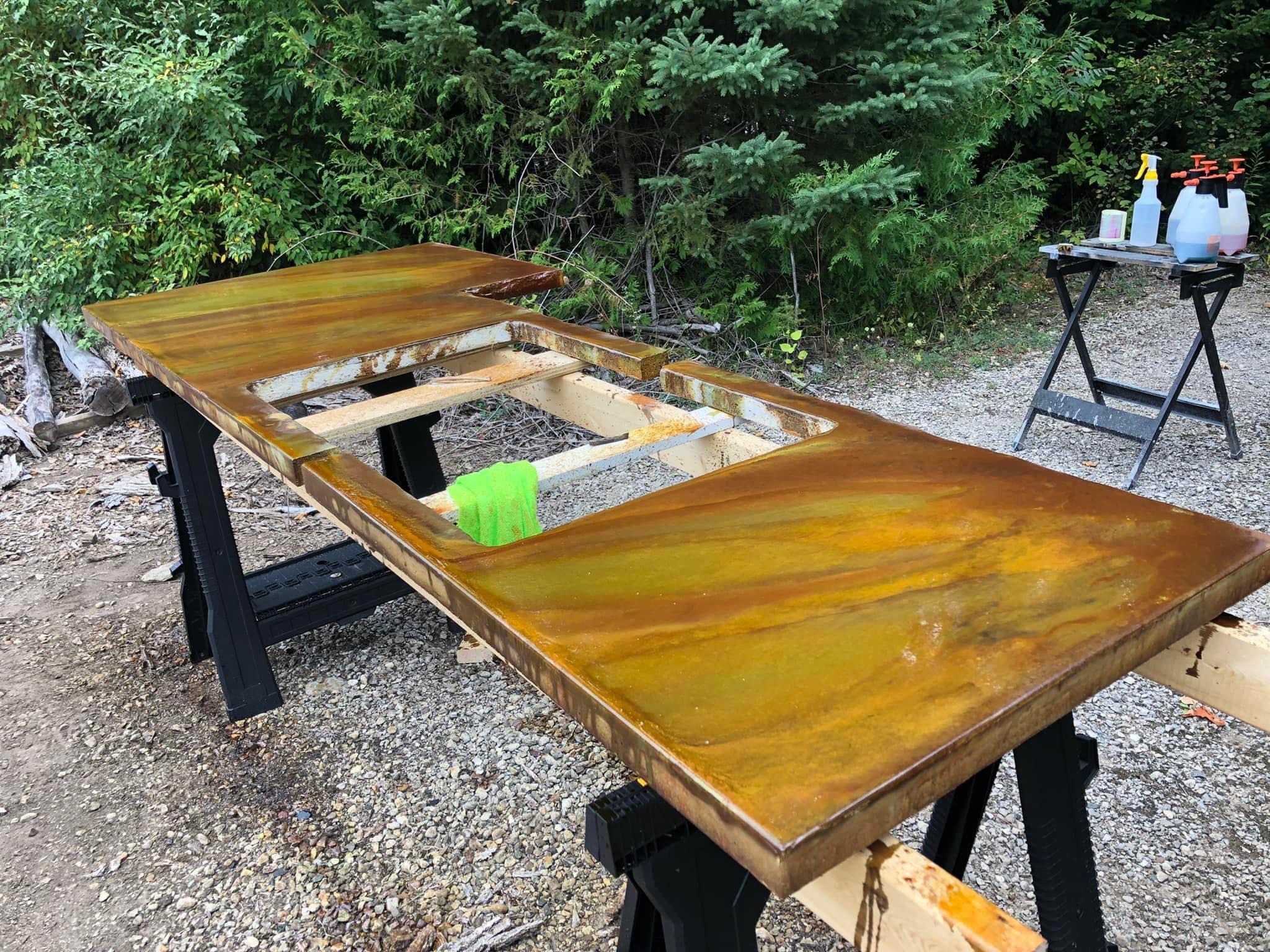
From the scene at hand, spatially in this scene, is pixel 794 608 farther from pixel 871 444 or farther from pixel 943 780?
pixel 871 444

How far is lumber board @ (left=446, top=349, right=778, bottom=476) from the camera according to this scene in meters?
2.02

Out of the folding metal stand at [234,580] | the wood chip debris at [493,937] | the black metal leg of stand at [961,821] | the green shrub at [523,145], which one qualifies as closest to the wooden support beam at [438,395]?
the folding metal stand at [234,580]

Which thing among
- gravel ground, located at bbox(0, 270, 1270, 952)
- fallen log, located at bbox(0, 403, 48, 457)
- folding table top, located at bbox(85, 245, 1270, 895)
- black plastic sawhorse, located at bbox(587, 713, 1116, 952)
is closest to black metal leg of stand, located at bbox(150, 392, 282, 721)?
gravel ground, located at bbox(0, 270, 1270, 952)

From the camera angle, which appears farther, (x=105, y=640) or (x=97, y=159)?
(x=97, y=159)

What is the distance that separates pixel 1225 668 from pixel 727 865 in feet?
2.31

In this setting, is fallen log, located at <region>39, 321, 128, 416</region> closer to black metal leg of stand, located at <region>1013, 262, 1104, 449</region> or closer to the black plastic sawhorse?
black metal leg of stand, located at <region>1013, 262, 1104, 449</region>

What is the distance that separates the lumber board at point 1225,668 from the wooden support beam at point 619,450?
3.07 ft

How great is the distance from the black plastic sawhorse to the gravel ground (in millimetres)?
911

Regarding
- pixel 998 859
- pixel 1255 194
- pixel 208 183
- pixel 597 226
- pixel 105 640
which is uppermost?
pixel 208 183

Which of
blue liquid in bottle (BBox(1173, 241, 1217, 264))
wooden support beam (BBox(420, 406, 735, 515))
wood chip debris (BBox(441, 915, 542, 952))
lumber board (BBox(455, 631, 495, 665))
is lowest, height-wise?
wood chip debris (BBox(441, 915, 542, 952))

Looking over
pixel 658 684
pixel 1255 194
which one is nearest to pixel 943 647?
pixel 658 684

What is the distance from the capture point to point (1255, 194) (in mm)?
8031

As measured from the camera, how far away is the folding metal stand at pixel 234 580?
9.45 ft

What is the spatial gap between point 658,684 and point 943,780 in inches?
12.4
